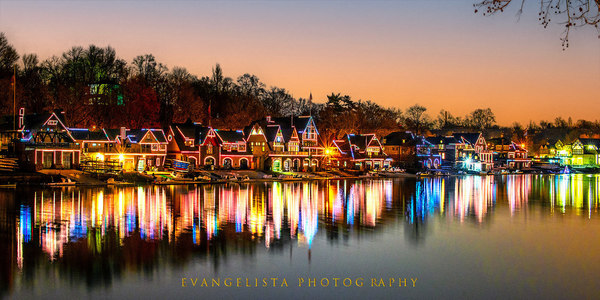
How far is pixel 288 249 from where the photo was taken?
26.5 metres

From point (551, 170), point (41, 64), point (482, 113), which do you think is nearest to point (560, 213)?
point (41, 64)

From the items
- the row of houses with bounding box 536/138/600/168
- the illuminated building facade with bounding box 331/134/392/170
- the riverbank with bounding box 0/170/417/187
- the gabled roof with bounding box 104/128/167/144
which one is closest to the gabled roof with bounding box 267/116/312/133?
the riverbank with bounding box 0/170/417/187

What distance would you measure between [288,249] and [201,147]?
182ft

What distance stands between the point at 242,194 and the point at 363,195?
11.7 meters

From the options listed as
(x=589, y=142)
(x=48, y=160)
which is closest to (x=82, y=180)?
(x=48, y=160)

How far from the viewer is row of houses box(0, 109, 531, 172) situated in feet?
225

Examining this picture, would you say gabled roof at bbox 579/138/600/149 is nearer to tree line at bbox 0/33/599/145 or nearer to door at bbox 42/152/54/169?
tree line at bbox 0/33/599/145

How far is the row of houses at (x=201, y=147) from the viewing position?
6850 centimetres

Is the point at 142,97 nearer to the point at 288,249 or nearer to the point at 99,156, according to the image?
the point at 99,156

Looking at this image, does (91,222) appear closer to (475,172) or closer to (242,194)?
(242,194)

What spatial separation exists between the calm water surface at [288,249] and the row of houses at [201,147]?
24.1 metres

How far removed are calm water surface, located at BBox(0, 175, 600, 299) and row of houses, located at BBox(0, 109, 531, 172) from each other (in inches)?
949

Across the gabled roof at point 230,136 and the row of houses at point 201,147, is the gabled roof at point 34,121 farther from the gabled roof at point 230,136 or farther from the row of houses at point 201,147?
the gabled roof at point 230,136

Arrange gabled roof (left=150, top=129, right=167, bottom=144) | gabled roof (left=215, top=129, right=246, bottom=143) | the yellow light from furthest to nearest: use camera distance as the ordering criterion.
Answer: gabled roof (left=215, top=129, right=246, bottom=143)
gabled roof (left=150, top=129, right=167, bottom=144)
the yellow light
